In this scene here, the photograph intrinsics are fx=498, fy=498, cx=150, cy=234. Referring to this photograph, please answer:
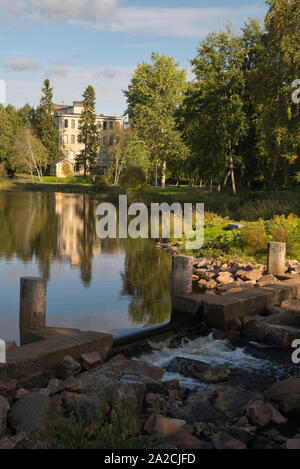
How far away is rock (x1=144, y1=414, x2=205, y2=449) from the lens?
17.5 feet

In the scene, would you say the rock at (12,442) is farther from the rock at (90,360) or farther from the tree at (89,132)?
the tree at (89,132)

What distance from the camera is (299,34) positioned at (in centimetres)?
2912

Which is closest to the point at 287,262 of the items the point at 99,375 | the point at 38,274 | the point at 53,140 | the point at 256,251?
the point at 256,251

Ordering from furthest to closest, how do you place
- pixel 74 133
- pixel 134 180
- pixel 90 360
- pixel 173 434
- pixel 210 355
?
pixel 74 133
pixel 134 180
pixel 210 355
pixel 90 360
pixel 173 434

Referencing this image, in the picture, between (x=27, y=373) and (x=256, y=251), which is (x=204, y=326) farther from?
(x=256, y=251)

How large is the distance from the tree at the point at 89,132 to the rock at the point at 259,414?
7619 centimetres

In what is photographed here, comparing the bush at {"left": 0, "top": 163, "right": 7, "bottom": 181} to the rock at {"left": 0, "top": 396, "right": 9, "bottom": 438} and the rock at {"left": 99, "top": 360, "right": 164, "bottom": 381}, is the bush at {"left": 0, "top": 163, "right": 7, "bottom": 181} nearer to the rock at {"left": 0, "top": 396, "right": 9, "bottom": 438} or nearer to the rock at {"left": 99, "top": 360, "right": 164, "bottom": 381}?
the rock at {"left": 99, "top": 360, "right": 164, "bottom": 381}

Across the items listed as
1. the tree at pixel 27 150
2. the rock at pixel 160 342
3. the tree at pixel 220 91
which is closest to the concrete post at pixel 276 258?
the rock at pixel 160 342

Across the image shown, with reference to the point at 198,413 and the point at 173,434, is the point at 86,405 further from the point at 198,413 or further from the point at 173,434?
the point at 198,413

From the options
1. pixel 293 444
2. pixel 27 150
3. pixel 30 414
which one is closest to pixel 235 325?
pixel 293 444

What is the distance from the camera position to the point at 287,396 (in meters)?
6.46

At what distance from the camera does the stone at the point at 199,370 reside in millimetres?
7484

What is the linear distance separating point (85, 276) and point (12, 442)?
10.5 metres
